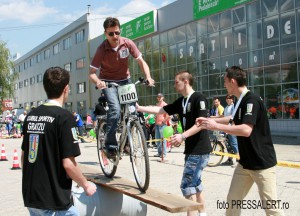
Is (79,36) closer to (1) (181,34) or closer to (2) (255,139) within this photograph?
(1) (181,34)

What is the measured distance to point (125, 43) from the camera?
19.1 ft

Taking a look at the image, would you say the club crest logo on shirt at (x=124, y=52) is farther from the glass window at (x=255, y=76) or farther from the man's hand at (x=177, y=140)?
the glass window at (x=255, y=76)

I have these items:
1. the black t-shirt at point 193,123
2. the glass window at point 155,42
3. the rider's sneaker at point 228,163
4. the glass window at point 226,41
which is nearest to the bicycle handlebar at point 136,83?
the black t-shirt at point 193,123

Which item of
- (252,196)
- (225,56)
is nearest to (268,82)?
(225,56)

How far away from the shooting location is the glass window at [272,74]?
22562 mm

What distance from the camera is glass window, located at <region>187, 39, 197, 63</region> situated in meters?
29.6

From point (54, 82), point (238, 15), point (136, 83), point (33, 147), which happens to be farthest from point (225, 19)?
point (33, 147)

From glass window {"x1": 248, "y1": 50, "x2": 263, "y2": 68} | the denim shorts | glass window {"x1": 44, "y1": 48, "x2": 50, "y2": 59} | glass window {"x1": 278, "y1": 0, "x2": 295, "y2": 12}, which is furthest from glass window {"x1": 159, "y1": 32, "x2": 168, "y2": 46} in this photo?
glass window {"x1": 44, "y1": 48, "x2": 50, "y2": 59}

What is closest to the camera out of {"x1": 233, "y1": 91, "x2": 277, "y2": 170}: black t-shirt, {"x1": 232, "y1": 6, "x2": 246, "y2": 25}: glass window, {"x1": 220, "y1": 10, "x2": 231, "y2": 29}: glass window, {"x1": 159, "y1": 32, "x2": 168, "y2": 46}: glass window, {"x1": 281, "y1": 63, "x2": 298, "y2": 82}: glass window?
{"x1": 233, "y1": 91, "x2": 277, "y2": 170}: black t-shirt

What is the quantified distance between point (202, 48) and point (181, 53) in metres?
2.76

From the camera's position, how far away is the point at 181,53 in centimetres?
3127

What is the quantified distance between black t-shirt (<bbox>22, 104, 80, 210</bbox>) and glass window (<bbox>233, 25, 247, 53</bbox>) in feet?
74.1

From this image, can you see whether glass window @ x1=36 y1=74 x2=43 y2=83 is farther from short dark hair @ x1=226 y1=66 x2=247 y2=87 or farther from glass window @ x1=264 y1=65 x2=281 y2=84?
short dark hair @ x1=226 y1=66 x2=247 y2=87

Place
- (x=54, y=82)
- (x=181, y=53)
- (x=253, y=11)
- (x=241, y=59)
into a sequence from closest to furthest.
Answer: (x=54, y=82) < (x=253, y=11) < (x=241, y=59) < (x=181, y=53)
